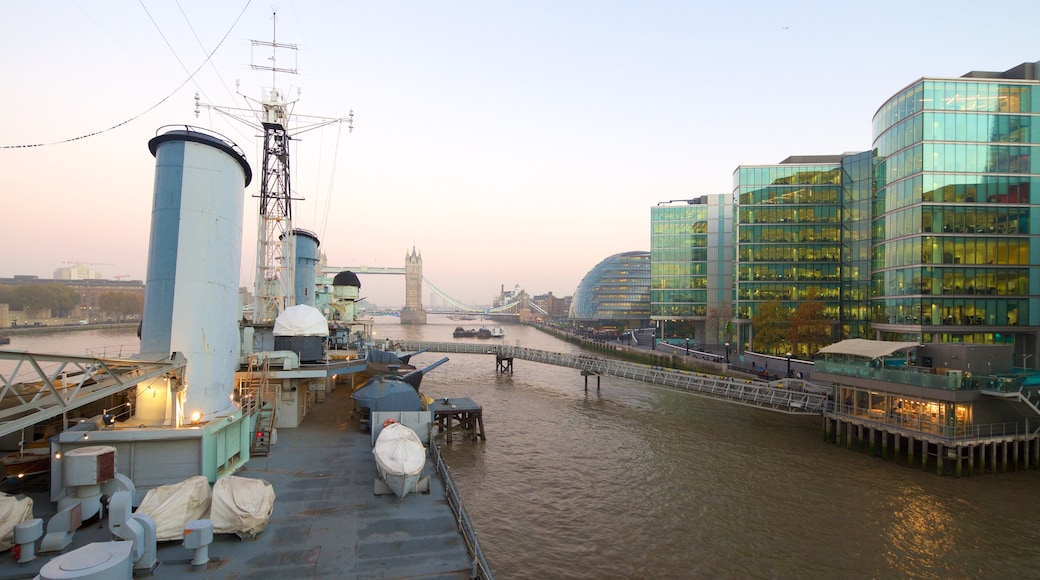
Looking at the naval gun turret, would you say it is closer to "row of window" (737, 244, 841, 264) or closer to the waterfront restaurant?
the waterfront restaurant

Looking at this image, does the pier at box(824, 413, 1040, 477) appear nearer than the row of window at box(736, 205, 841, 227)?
Yes

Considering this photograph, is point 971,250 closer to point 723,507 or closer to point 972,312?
point 972,312

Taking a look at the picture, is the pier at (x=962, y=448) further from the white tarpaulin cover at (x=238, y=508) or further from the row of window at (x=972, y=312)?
the white tarpaulin cover at (x=238, y=508)

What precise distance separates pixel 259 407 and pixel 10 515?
27.6 ft

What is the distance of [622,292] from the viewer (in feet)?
426

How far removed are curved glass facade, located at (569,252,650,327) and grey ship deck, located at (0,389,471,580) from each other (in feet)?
374

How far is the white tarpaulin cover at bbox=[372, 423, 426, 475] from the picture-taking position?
1384 cm

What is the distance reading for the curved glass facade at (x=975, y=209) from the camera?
39.8m

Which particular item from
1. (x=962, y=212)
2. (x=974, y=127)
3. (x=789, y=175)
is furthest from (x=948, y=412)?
(x=789, y=175)

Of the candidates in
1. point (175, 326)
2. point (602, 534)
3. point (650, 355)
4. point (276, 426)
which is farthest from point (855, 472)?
point (650, 355)

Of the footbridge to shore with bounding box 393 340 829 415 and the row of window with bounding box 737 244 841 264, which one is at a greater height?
the row of window with bounding box 737 244 841 264

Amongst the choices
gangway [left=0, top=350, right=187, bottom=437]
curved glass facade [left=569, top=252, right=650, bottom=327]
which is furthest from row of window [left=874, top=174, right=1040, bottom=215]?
curved glass facade [left=569, top=252, right=650, bottom=327]

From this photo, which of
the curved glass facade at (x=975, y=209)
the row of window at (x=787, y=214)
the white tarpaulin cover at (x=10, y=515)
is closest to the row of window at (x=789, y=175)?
the row of window at (x=787, y=214)

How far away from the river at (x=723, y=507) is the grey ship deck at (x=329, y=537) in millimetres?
4716
